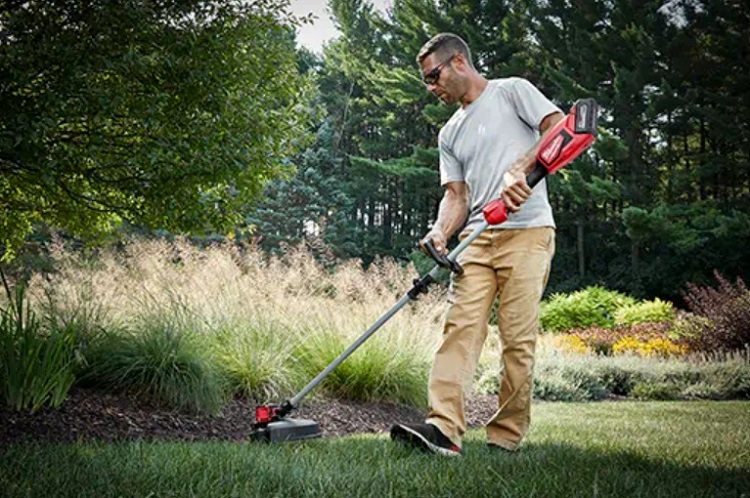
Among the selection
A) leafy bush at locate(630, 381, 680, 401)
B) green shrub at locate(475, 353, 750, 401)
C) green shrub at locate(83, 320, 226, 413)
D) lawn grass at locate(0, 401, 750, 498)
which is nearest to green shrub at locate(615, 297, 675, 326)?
green shrub at locate(475, 353, 750, 401)

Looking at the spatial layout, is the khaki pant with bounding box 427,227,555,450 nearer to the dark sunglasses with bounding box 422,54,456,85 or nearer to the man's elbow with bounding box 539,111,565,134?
the man's elbow with bounding box 539,111,565,134

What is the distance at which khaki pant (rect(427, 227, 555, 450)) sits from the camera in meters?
3.28

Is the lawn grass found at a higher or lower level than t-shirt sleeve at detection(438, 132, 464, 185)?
lower

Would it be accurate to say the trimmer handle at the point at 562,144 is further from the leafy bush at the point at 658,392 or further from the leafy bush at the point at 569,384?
the leafy bush at the point at 658,392

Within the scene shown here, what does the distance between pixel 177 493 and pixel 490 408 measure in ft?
15.3

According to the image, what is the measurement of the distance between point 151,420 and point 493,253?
90.6 inches

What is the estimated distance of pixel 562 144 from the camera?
3148 millimetres

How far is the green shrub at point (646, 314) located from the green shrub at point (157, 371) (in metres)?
12.2

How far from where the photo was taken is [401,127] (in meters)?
29.7

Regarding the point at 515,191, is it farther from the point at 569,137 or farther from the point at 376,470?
the point at 376,470

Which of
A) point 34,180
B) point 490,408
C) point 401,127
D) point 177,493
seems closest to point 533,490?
point 177,493

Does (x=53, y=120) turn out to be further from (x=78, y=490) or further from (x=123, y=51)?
(x=78, y=490)

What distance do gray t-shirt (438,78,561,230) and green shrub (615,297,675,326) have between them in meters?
12.6

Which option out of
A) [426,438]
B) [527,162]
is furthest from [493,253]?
[426,438]
